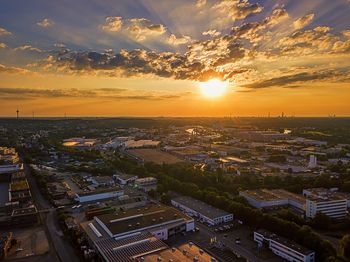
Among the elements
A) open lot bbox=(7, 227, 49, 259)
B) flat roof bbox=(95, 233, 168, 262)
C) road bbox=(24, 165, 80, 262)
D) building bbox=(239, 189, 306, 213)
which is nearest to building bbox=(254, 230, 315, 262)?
flat roof bbox=(95, 233, 168, 262)

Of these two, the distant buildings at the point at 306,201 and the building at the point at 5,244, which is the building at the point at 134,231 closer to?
the building at the point at 5,244

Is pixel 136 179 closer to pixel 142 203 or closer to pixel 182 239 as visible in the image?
pixel 142 203

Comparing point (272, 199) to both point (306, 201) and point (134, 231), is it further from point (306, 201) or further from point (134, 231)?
point (134, 231)

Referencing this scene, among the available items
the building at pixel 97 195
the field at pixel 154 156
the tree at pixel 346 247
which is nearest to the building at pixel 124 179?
the building at pixel 97 195

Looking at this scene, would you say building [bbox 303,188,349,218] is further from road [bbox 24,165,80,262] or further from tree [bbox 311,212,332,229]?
road [bbox 24,165,80,262]

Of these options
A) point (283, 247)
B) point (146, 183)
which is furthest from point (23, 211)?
point (283, 247)
